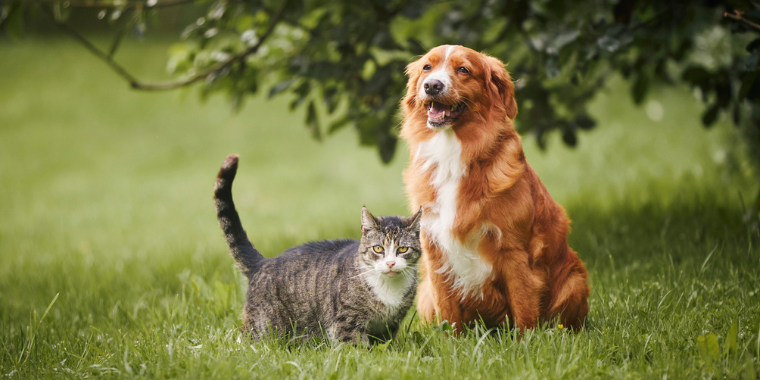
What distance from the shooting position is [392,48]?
3.93 m

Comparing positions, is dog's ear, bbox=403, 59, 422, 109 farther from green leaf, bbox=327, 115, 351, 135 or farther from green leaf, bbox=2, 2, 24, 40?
green leaf, bbox=2, 2, 24, 40

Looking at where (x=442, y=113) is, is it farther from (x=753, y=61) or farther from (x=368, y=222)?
(x=753, y=61)

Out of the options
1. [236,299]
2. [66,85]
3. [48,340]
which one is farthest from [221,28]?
[66,85]

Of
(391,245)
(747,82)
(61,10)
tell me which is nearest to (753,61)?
(747,82)

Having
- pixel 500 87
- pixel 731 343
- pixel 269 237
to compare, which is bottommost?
pixel 269 237

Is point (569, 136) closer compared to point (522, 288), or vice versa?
point (522, 288)

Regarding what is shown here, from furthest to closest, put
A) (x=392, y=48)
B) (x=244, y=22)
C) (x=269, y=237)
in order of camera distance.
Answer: (x=269, y=237) → (x=244, y=22) → (x=392, y=48)

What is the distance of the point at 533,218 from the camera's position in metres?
2.56

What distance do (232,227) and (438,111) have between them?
1.27 meters

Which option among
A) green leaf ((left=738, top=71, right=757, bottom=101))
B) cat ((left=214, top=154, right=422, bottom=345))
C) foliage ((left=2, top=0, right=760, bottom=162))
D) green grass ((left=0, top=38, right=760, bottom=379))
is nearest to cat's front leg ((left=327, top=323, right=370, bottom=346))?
cat ((left=214, top=154, right=422, bottom=345))

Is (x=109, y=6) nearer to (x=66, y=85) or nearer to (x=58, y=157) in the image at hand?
(x=58, y=157)

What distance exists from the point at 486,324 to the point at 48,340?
98.6 inches

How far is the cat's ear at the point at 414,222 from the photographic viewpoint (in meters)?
2.64

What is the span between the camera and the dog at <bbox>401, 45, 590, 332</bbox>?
2488mm
